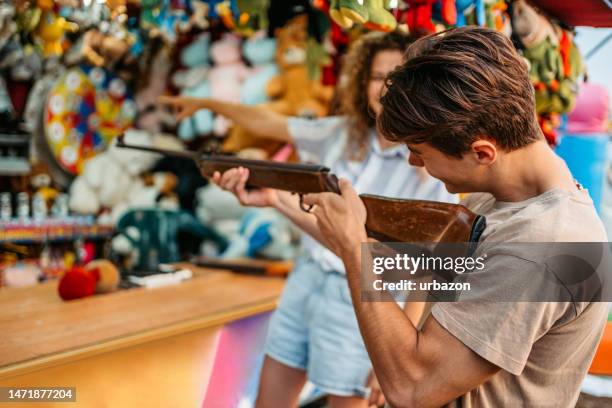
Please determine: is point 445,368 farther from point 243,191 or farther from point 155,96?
point 155,96

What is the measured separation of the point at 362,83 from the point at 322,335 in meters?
0.70

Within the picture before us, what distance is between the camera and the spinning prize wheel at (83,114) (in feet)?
12.5

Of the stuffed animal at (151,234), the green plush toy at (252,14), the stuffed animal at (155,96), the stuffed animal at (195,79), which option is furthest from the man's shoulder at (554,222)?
the stuffed animal at (155,96)

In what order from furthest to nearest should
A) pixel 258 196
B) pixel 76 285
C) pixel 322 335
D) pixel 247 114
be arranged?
pixel 76 285 < pixel 247 114 < pixel 258 196 < pixel 322 335

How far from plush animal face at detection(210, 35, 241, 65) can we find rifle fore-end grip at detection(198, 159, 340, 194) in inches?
82.6

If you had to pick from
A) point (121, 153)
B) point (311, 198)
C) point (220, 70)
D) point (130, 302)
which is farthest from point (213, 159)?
point (121, 153)

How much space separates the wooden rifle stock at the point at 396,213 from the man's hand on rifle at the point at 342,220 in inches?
1.9

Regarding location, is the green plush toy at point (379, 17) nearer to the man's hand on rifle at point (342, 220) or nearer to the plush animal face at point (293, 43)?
the man's hand on rifle at point (342, 220)

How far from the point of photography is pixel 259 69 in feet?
11.7

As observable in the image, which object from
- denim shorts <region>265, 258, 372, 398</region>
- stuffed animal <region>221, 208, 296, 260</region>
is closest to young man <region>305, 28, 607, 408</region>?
denim shorts <region>265, 258, 372, 398</region>

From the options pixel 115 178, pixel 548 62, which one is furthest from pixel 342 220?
pixel 115 178

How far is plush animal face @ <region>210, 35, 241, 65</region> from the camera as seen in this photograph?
12.0 feet

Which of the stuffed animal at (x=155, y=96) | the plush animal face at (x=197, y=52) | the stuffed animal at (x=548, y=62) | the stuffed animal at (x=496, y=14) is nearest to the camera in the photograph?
the stuffed animal at (x=496, y=14)

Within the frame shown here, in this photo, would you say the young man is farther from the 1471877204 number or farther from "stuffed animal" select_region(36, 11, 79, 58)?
"stuffed animal" select_region(36, 11, 79, 58)
